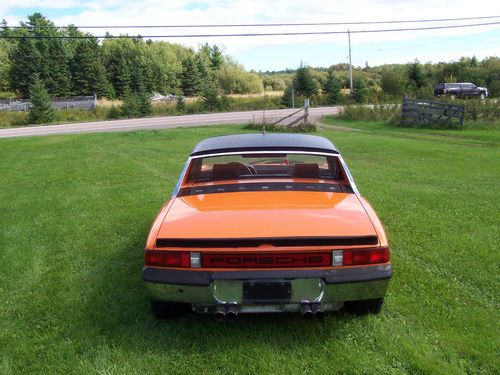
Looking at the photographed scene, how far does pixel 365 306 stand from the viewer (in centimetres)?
352

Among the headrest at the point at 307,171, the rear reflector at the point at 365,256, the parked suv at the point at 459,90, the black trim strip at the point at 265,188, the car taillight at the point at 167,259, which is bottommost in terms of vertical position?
the rear reflector at the point at 365,256

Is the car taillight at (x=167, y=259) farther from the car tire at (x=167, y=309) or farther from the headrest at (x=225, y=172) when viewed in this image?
the headrest at (x=225, y=172)

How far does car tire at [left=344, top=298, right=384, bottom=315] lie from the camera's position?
349 cm

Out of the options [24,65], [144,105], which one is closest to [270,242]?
[144,105]

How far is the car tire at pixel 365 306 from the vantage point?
138 inches

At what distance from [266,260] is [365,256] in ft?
2.13

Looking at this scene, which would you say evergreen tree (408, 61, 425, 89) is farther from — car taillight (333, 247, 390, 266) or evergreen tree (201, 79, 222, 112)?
car taillight (333, 247, 390, 266)

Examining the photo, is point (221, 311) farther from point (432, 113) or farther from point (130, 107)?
point (130, 107)

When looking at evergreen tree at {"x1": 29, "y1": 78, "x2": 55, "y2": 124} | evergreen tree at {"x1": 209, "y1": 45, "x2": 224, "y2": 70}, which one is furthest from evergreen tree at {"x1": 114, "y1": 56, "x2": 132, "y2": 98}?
evergreen tree at {"x1": 29, "y1": 78, "x2": 55, "y2": 124}

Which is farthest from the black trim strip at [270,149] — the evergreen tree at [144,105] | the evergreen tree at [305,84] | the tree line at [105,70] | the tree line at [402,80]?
the tree line at [105,70]

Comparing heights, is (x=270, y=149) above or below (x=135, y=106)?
below

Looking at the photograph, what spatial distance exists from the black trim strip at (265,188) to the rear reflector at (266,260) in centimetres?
97

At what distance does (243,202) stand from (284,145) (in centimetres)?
98

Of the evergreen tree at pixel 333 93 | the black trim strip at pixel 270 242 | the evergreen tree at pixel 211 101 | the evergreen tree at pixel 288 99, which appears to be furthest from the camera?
the evergreen tree at pixel 333 93
